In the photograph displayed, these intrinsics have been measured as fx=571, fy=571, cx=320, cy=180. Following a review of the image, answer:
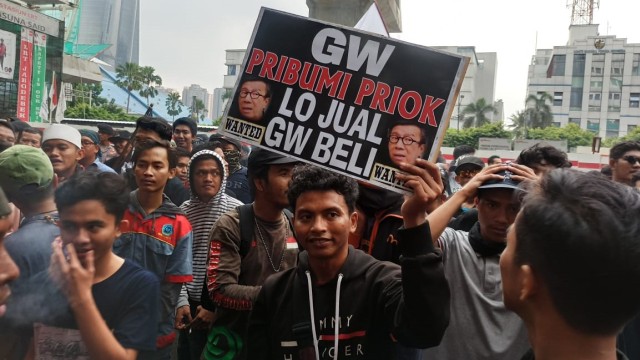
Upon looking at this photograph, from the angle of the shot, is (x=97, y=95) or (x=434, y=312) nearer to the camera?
(x=434, y=312)

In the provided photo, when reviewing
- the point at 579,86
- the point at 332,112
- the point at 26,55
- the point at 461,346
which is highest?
the point at 579,86

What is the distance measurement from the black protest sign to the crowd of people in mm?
62

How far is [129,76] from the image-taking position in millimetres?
62344

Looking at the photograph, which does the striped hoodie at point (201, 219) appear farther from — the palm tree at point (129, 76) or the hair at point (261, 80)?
the palm tree at point (129, 76)

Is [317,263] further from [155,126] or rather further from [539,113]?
[539,113]

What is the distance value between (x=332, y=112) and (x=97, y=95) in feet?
186

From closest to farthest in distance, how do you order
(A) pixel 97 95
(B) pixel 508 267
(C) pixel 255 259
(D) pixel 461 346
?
1. (B) pixel 508 267
2. (D) pixel 461 346
3. (C) pixel 255 259
4. (A) pixel 97 95

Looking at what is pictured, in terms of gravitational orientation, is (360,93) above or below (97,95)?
below

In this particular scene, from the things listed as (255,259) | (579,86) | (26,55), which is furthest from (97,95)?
(579,86)

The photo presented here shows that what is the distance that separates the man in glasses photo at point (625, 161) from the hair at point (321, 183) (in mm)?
2847

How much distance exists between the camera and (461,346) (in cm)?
216

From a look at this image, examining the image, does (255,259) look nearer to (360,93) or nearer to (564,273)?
(360,93)

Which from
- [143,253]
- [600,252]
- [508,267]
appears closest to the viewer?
[600,252]

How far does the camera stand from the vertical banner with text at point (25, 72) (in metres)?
20.2
